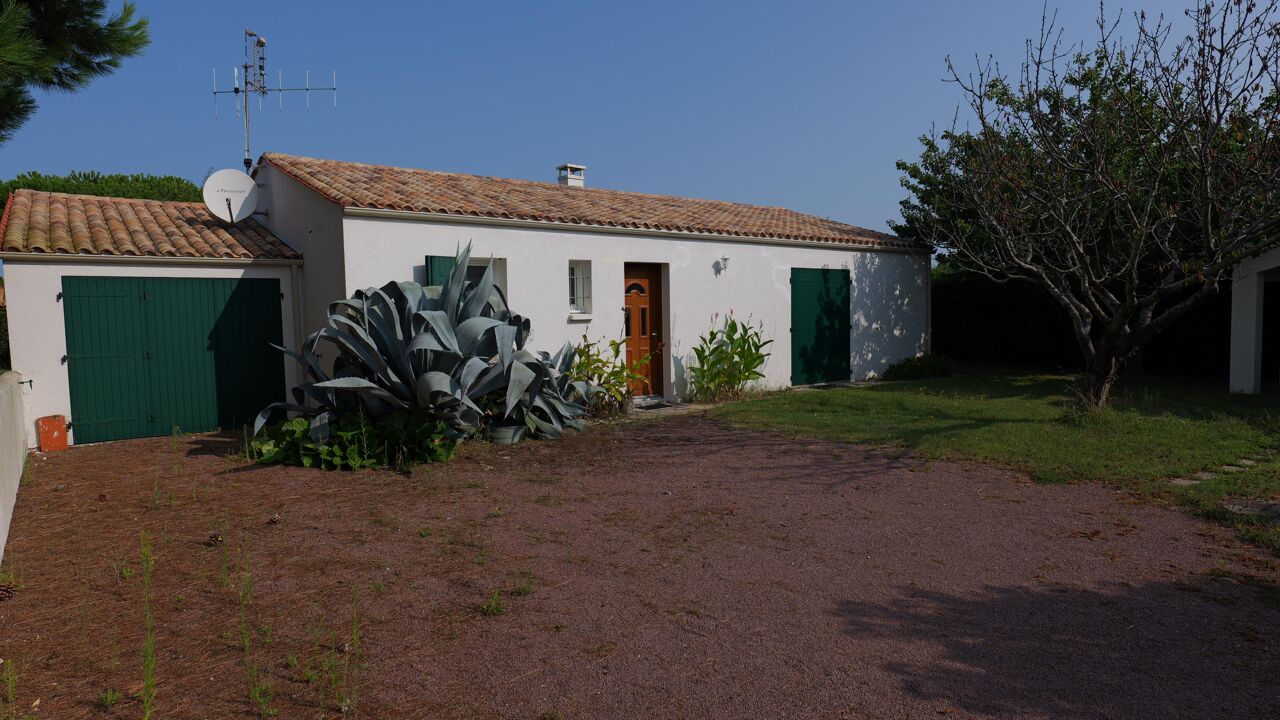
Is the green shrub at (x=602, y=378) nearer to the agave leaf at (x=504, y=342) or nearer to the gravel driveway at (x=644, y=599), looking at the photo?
the agave leaf at (x=504, y=342)

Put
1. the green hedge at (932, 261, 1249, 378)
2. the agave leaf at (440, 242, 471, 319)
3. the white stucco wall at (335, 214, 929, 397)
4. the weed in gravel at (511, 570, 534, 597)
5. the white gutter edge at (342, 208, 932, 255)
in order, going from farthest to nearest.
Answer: the green hedge at (932, 261, 1249, 378) < the white stucco wall at (335, 214, 929, 397) < the white gutter edge at (342, 208, 932, 255) < the agave leaf at (440, 242, 471, 319) < the weed in gravel at (511, 570, 534, 597)

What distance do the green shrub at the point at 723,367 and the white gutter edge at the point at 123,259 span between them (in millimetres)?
5725

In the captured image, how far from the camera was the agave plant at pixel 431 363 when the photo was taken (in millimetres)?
7504

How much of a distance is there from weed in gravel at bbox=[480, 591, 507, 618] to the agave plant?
11.4 feet

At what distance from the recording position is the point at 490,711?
3.00 metres

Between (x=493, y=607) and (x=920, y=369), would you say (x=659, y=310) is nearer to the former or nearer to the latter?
(x=920, y=369)

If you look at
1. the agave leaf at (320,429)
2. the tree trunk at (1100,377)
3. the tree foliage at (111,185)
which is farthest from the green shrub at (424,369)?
the tree foliage at (111,185)

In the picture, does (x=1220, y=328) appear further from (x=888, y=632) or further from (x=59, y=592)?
(x=59, y=592)

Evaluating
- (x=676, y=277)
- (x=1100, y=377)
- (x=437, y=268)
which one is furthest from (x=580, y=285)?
(x=1100, y=377)

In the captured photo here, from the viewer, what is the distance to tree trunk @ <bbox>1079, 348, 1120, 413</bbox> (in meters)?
9.26

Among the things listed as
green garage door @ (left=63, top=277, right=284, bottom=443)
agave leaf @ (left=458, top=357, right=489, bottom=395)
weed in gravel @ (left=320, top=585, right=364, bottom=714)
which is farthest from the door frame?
weed in gravel @ (left=320, top=585, right=364, bottom=714)

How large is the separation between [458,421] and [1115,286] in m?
12.3

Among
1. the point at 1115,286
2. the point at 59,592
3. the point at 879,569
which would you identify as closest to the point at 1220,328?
the point at 1115,286

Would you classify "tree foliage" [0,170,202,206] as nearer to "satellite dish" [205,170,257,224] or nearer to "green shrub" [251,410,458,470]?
"satellite dish" [205,170,257,224]
